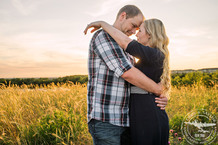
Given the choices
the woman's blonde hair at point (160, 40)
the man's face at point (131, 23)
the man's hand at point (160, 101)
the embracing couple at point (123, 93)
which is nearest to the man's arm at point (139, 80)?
the embracing couple at point (123, 93)

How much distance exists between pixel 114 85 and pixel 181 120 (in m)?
3.71

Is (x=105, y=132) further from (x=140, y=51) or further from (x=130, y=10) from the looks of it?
(x=130, y=10)

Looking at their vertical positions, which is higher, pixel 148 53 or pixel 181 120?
pixel 148 53

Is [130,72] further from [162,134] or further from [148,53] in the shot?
[162,134]

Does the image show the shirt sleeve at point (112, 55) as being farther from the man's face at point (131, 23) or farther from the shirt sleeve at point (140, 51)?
the man's face at point (131, 23)

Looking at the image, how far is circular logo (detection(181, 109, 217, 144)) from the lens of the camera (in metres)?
4.23

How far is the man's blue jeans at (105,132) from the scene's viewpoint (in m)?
1.73

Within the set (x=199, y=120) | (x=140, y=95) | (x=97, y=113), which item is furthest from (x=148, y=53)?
(x=199, y=120)

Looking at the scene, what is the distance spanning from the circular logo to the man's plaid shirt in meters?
3.19

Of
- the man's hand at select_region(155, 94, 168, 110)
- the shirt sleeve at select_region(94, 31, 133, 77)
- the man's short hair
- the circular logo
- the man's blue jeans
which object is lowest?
the circular logo

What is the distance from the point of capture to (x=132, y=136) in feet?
6.07

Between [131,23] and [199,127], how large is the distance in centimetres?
396

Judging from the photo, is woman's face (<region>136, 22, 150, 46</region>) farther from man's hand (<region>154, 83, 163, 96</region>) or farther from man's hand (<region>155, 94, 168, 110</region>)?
man's hand (<region>155, 94, 168, 110</region>)

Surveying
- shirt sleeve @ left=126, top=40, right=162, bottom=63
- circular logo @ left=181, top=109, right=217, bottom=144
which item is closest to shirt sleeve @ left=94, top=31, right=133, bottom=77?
shirt sleeve @ left=126, top=40, right=162, bottom=63
